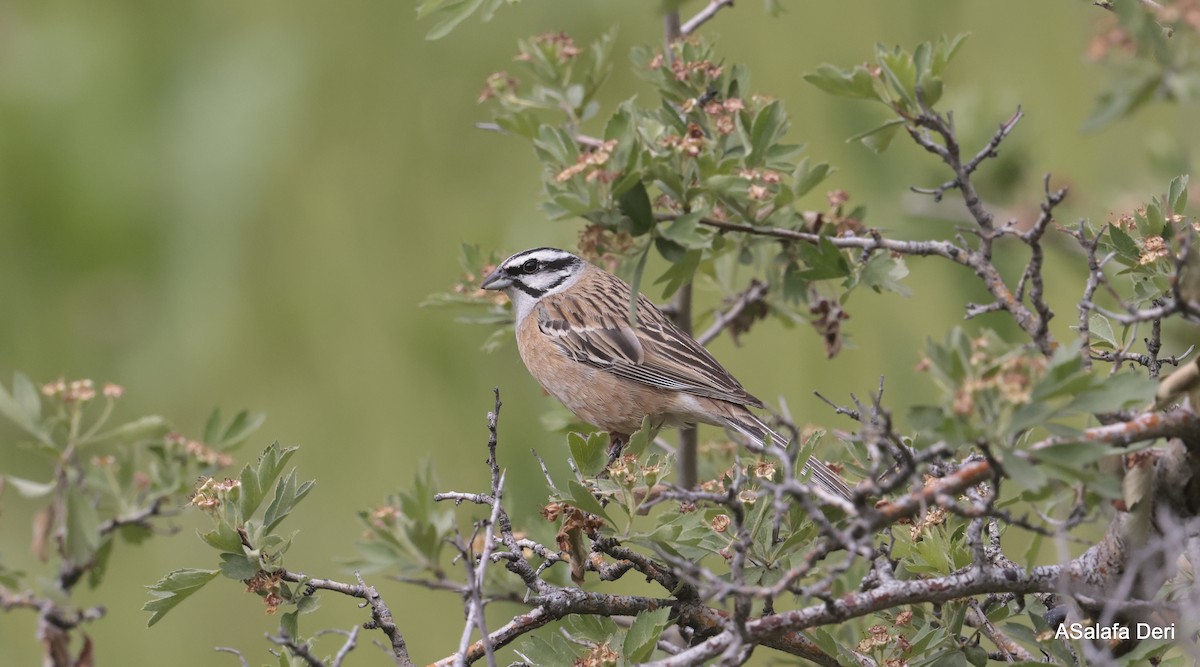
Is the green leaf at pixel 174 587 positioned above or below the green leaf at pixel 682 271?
below

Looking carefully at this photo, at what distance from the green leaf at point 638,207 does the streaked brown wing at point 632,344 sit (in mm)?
919

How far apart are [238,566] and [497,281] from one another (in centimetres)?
143

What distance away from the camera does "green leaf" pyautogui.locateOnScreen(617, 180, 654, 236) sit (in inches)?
79.4

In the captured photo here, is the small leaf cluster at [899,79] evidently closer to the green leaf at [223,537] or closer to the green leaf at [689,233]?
the green leaf at [689,233]

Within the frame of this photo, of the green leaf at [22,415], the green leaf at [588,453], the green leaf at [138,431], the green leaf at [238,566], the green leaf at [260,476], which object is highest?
the green leaf at [22,415]

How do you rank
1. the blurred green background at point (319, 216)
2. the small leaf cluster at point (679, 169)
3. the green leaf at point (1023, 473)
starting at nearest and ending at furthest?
the green leaf at point (1023, 473)
the small leaf cluster at point (679, 169)
the blurred green background at point (319, 216)

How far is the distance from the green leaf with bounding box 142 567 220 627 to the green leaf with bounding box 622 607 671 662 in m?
0.56

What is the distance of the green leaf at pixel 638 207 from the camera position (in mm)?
2018

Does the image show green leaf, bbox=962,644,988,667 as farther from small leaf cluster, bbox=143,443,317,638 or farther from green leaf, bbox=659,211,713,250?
small leaf cluster, bbox=143,443,317,638

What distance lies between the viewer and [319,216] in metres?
4.64

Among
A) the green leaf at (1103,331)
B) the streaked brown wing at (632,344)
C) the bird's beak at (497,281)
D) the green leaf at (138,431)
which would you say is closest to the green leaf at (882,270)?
the green leaf at (1103,331)

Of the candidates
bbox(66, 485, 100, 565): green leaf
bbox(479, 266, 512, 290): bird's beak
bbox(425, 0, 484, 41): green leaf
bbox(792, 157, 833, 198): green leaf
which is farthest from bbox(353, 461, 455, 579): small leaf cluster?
bbox(479, 266, 512, 290): bird's beak

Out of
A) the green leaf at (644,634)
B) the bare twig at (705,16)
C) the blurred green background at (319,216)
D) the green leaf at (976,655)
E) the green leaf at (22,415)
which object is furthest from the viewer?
the blurred green background at (319,216)

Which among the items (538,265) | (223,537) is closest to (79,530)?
(223,537)
